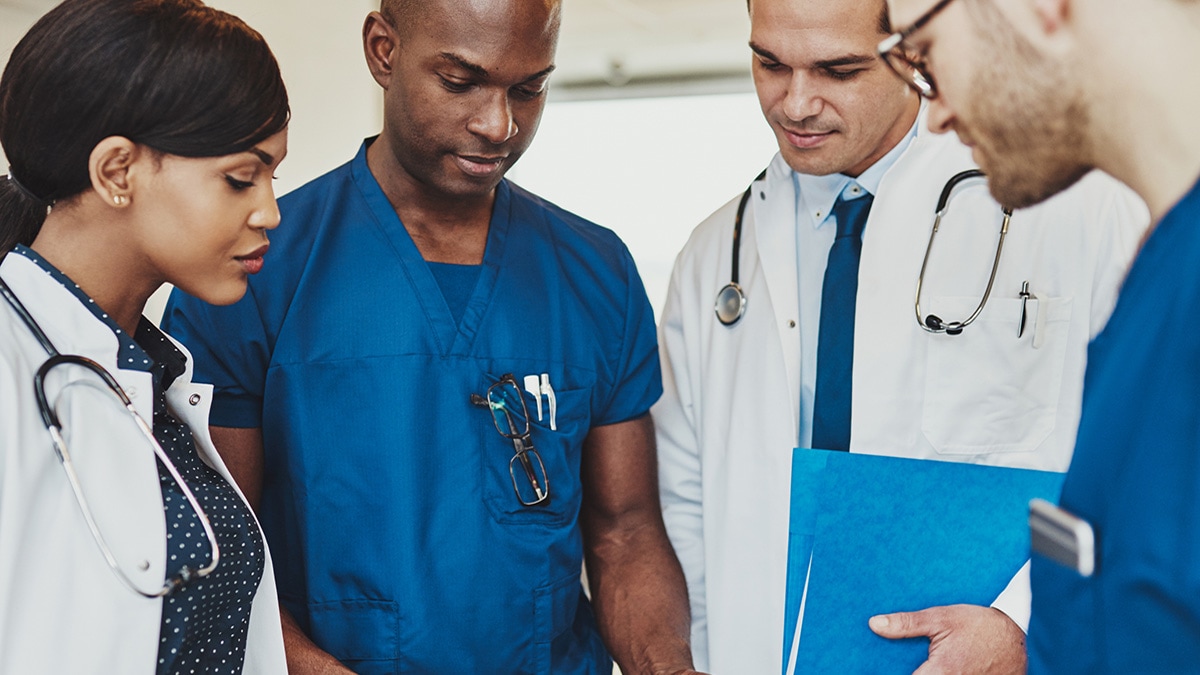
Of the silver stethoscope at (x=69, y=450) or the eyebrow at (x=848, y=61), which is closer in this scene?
the silver stethoscope at (x=69, y=450)

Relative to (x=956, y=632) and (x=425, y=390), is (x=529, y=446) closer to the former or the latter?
(x=425, y=390)

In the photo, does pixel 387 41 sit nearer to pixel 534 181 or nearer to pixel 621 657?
pixel 621 657

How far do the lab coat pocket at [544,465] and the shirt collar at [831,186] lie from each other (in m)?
0.47

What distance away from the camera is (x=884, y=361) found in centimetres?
148

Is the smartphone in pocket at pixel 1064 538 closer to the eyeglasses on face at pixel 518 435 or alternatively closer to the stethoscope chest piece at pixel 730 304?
the eyeglasses on face at pixel 518 435

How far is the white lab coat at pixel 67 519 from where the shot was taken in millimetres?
902

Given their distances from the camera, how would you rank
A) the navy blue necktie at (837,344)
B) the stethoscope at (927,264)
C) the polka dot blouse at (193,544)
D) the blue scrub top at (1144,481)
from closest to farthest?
the blue scrub top at (1144,481) < the polka dot blouse at (193,544) < the stethoscope at (927,264) < the navy blue necktie at (837,344)

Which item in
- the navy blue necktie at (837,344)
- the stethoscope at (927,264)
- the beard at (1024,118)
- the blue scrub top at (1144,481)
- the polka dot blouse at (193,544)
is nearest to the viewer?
the blue scrub top at (1144,481)

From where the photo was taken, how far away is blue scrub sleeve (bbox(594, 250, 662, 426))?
1556 mm

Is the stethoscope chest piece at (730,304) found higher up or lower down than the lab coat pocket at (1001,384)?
higher up

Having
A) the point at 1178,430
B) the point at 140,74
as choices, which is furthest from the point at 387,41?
the point at 1178,430

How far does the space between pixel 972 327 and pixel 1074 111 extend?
0.80m

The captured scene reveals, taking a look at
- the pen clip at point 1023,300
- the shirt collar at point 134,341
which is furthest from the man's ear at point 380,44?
the pen clip at point 1023,300

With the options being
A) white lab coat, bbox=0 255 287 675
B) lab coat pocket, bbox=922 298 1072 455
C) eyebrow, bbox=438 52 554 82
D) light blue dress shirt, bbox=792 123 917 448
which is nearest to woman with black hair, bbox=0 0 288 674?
white lab coat, bbox=0 255 287 675
